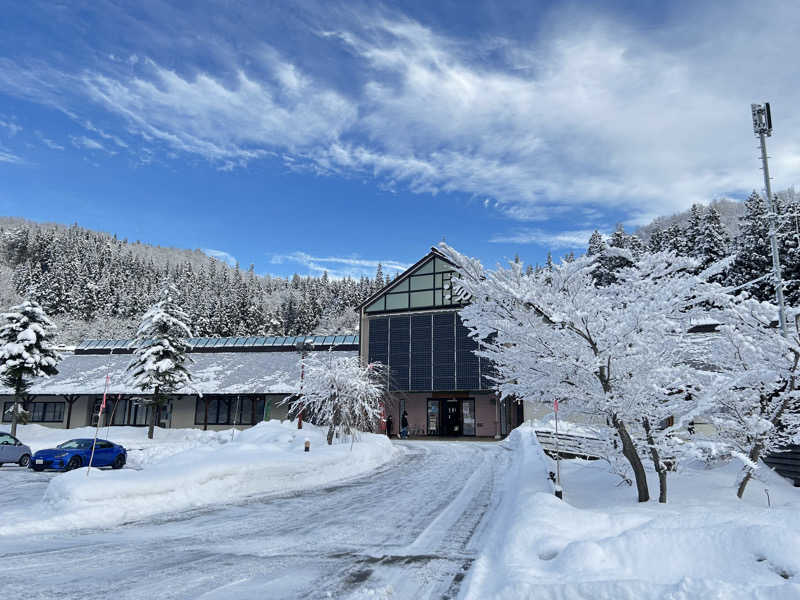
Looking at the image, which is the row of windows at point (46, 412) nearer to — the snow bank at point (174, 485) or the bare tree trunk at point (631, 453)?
the snow bank at point (174, 485)

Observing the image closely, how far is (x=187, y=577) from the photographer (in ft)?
22.3

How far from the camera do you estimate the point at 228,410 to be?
132ft

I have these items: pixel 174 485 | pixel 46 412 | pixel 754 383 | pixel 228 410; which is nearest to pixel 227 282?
pixel 46 412

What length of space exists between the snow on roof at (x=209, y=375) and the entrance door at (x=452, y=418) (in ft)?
29.0

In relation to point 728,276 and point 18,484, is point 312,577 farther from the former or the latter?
point 728,276

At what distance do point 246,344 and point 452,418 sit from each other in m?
21.2

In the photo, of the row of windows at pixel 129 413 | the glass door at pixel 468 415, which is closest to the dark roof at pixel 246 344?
the row of windows at pixel 129 413

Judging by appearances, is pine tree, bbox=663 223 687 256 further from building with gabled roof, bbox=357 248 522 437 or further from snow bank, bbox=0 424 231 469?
snow bank, bbox=0 424 231 469

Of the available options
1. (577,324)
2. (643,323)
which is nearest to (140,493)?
(577,324)

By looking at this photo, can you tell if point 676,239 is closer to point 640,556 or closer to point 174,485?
point 174,485

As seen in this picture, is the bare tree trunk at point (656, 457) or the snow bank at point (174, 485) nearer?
the bare tree trunk at point (656, 457)

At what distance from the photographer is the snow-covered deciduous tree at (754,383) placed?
9.48 metres

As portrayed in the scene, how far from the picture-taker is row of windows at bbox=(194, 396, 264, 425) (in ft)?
131

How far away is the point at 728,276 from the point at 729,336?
1668 inches
